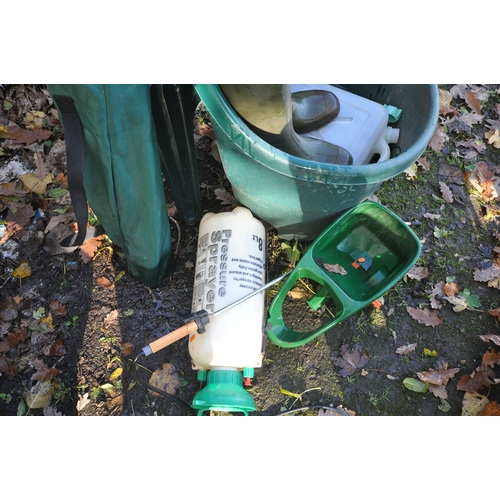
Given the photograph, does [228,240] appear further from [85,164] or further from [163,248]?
[85,164]

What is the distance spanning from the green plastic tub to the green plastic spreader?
4.9 inches

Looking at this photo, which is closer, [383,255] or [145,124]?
[145,124]

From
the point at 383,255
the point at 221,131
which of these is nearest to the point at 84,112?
the point at 221,131

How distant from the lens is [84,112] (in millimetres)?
1210

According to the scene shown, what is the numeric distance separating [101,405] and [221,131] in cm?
125

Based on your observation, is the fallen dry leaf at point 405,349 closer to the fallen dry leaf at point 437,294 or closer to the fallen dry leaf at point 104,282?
the fallen dry leaf at point 437,294

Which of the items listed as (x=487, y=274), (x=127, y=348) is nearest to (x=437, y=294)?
(x=487, y=274)

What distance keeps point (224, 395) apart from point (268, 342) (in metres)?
0.42

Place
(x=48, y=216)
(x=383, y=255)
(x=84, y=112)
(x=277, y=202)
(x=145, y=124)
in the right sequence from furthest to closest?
(x=48, y=216) < (x=383, y=255) < (x=277, y=202) < (x=145, y=124) < (x=84, y=112)

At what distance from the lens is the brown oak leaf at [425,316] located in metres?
2.02

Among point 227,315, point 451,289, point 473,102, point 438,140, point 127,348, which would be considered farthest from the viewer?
point 473,102

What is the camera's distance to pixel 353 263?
200 cm

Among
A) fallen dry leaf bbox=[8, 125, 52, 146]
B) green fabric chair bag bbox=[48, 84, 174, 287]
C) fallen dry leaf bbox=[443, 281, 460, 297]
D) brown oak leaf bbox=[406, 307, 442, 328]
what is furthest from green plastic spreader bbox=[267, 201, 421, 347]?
fallen dry leaf bbox=[8, 125, 52, 146]

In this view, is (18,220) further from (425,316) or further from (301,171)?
(425,316)
